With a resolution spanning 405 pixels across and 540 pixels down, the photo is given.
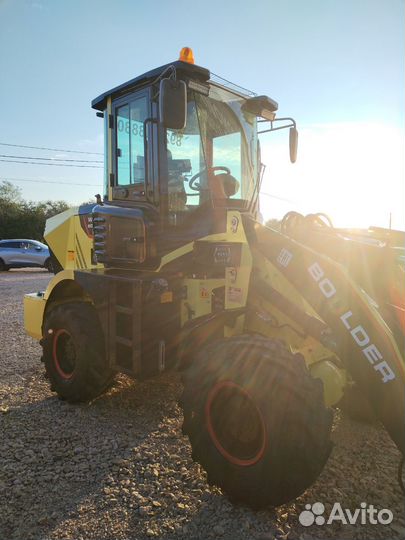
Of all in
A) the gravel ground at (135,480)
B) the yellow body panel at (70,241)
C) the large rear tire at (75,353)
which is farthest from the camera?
the yellow body panel at (70,241)

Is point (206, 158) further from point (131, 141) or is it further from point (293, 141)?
point (293, 141)

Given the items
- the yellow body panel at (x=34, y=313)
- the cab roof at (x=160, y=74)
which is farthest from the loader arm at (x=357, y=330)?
the yellow body panel at (x=34, y=313)

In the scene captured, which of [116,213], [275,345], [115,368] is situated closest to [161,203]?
[116,213]

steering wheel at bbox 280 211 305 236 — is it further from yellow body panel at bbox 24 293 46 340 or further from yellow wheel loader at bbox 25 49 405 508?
yellow body panel at bbox 24 293 46 340

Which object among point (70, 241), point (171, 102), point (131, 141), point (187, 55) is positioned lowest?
point (70, 241)

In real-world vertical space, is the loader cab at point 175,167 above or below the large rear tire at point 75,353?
above

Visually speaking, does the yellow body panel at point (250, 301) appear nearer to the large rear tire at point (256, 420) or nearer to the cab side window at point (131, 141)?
the large rear tire at point (256, 420)

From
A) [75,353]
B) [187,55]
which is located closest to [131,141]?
[187,55]

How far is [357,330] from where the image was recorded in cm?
270

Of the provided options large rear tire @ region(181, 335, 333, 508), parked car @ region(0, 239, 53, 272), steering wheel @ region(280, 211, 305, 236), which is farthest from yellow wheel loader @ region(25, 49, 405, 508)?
parked car @ region(0, 239, 53, 272)

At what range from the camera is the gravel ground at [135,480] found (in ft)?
8.24

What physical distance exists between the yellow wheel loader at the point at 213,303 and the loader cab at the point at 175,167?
0.01m

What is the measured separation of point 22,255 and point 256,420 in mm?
20179

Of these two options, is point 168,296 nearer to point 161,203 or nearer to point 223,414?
point 161,203
